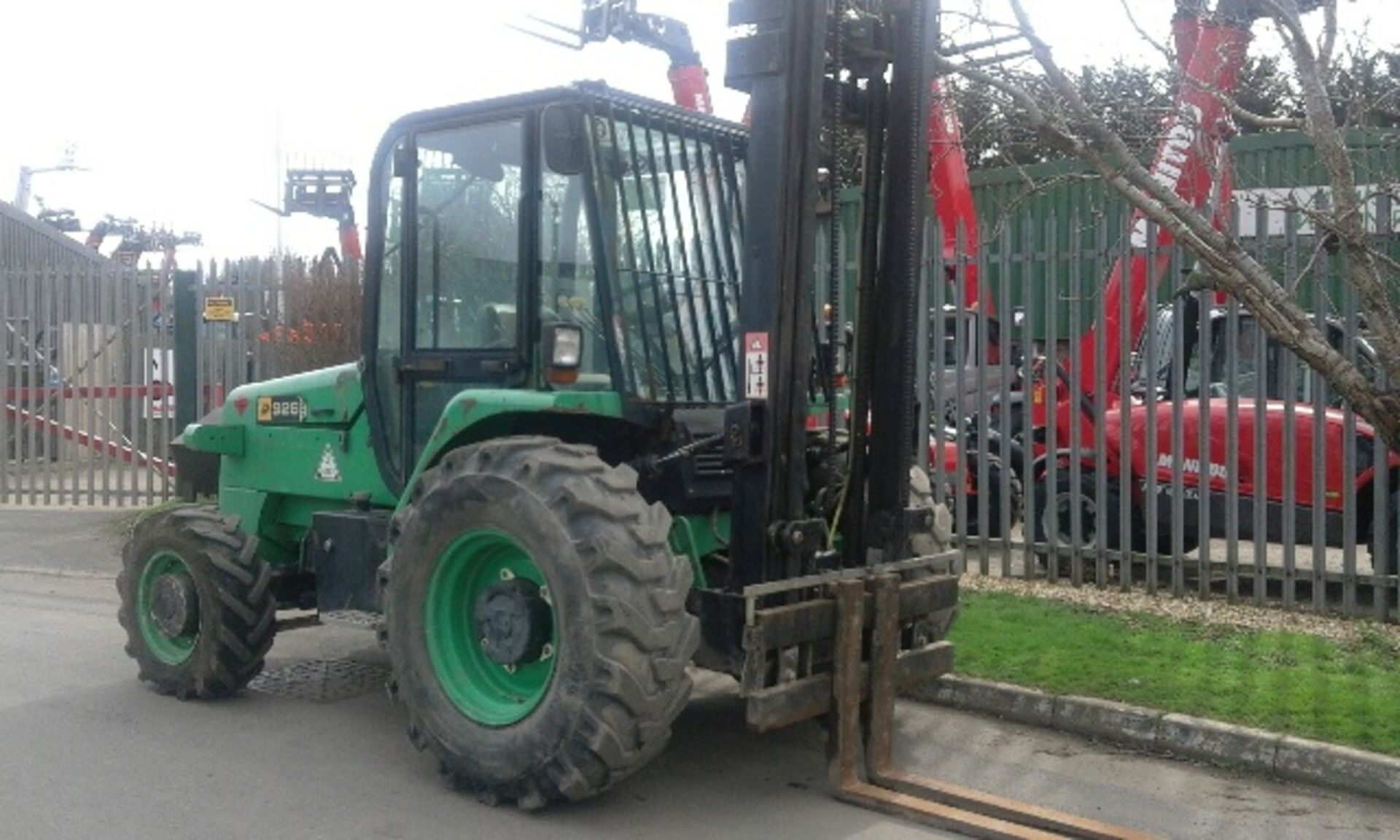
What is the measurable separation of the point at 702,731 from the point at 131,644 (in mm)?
3172

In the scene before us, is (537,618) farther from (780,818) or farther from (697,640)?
(780,818)

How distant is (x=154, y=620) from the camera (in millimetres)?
7598

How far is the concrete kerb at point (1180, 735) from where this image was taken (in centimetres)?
610

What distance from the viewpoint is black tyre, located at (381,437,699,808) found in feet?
17.3

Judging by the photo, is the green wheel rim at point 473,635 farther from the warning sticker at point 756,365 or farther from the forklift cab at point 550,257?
the warning sticker at point 756,365

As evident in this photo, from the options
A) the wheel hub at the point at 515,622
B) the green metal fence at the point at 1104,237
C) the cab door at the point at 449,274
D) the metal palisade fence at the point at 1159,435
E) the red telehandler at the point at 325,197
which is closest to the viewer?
the wheel hub at the point at 515,622

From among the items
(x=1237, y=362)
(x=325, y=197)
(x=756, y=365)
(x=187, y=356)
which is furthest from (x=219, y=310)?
(x=756, y=365)

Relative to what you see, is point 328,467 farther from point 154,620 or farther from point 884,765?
point 884,765

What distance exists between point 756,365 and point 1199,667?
3.35 metres

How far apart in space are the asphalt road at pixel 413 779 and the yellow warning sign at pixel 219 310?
6593 millimetres

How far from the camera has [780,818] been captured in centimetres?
562

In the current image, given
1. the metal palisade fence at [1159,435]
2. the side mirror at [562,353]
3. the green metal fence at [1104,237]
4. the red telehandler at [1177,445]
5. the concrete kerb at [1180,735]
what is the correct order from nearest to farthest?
the side mirror at [562,353]
the concrete kerb at [1180,735]
the green metal fence at [1104,237]
the red telehandler at [1177,445]
the metal palisade fence at [1159,435]

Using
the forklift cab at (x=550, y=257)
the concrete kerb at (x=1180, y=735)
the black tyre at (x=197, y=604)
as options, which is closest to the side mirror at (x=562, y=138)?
the forklift cab at (x=550, y=257)

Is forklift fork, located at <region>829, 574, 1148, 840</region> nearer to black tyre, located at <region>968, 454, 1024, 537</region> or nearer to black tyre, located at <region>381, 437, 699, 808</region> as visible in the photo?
black tyre, located at <region>381, 437, 699, 808</region>
